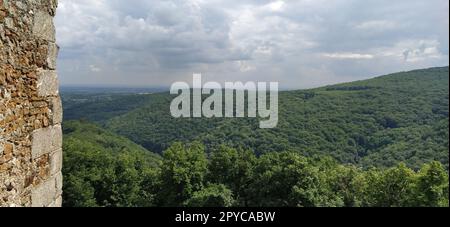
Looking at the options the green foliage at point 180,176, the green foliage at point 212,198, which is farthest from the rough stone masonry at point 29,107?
the green foliage at point 180,176

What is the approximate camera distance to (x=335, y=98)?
8369 centimetres

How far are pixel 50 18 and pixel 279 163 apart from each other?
70.8 ft

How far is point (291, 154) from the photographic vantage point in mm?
24359

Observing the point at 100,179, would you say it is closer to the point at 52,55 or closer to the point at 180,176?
the point at 180,176

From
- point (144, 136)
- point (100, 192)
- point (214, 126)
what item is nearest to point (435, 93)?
point (214, 126)

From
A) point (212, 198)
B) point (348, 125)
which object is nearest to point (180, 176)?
point (212, 198)

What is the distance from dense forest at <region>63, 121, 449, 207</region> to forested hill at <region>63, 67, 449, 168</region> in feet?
53.4

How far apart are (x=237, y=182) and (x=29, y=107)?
22.9 metres

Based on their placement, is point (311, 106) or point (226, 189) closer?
point (226, 189)

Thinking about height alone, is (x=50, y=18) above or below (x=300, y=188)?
above

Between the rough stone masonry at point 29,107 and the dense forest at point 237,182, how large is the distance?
18951 mm

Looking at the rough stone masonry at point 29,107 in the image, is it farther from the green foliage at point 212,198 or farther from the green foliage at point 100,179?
the green foliage at point 100,179
